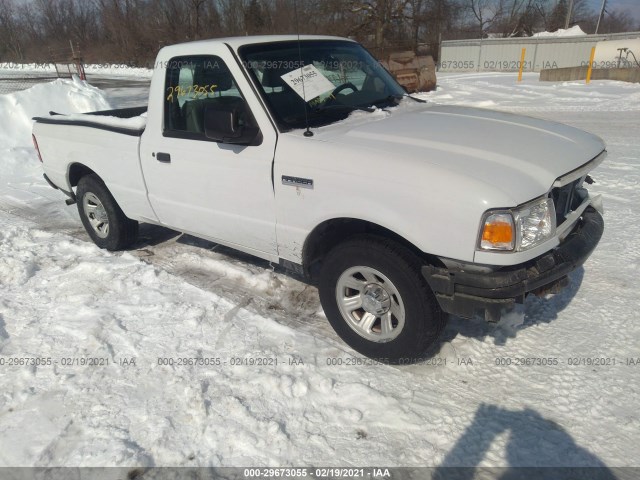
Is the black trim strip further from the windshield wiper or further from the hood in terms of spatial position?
the hood

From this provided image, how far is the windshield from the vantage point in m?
3.34

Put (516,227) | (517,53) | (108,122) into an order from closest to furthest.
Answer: (516,227) < (108,122) < (517,53)

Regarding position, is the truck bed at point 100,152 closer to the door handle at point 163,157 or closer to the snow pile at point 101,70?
the door handle at point 163,157

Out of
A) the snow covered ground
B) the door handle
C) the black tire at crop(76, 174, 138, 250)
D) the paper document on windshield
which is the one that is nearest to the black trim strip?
the door handle

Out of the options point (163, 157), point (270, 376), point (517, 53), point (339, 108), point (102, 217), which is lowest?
point (517, 53)

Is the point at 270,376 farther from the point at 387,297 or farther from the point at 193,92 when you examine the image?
the point at 193,92

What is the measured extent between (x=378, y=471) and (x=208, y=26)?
3779 cm

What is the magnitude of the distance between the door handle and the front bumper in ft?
7.71

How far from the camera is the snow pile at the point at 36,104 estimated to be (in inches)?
364

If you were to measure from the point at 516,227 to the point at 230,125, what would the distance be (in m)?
1.85

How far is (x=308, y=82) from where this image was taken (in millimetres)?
3430

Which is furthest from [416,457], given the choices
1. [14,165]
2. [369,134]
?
[14,165]

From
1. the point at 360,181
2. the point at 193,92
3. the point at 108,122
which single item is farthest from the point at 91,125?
the point at 360,181

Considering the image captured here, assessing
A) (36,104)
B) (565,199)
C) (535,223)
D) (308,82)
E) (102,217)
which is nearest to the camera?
(535,223)
